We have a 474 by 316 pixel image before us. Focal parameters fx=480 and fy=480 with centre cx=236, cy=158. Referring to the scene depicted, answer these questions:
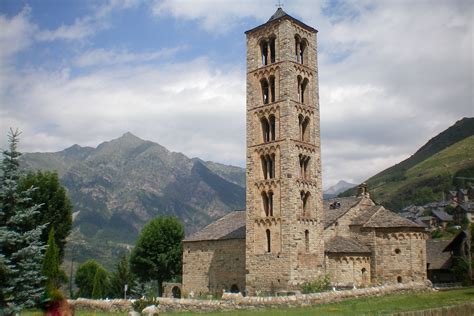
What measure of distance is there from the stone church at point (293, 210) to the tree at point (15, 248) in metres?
22.3

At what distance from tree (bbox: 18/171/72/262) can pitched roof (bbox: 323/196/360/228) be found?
2470cm

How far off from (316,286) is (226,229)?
15556 mm

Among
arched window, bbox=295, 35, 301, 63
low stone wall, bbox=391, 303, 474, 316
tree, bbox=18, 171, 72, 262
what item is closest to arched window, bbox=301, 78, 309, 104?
Result: arched window, bbox=295, 35, 301, 63

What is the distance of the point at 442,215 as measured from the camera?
120 m

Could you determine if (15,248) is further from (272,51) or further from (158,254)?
(158,254)

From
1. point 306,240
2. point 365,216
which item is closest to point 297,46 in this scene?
point 365,216

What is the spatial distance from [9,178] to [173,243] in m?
40.3

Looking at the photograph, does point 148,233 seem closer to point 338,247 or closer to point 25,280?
point 338,247

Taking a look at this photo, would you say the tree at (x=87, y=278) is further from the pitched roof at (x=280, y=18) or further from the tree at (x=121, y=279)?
the pitched roof at (x=280, y=18)

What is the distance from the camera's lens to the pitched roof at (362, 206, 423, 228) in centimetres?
4234

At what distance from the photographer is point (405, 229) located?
42.3 meters


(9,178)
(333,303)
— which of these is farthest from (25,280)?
(333,303)

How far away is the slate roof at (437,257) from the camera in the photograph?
57.1m

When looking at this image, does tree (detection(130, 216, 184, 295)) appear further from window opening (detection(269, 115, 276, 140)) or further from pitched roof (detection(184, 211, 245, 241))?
window opening (detection(269, 115, 276, 140))
